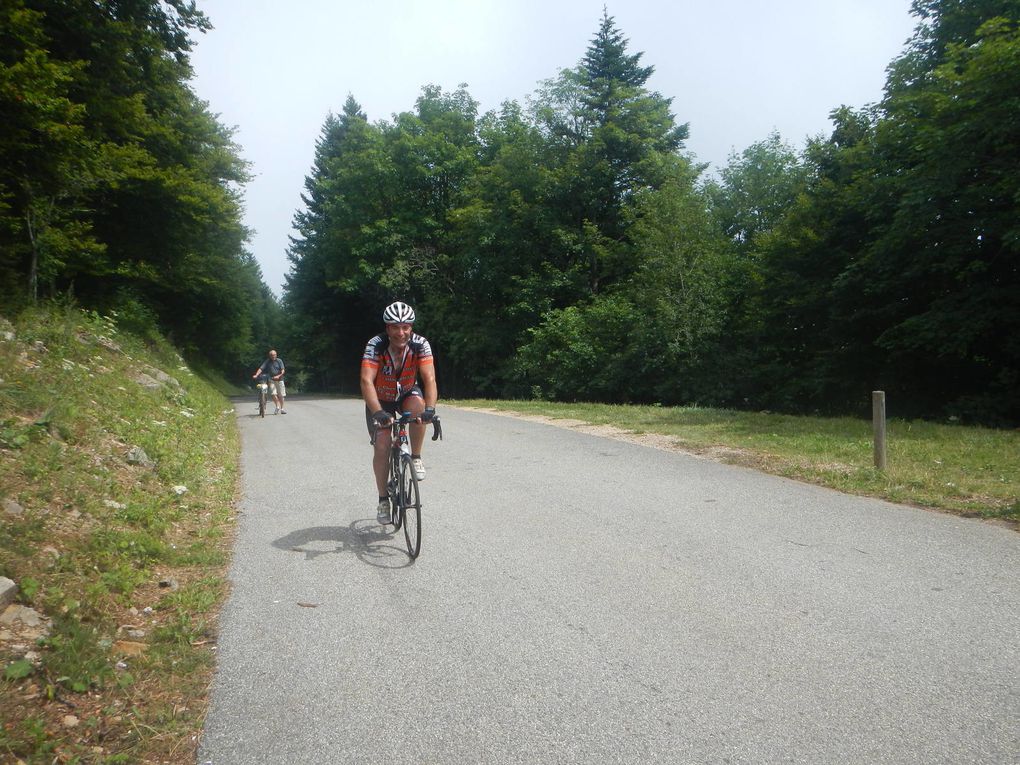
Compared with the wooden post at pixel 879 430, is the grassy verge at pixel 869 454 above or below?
below

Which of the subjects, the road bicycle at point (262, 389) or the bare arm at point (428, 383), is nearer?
the bare arm at point (428, 383)

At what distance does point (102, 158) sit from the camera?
1573 centimetres

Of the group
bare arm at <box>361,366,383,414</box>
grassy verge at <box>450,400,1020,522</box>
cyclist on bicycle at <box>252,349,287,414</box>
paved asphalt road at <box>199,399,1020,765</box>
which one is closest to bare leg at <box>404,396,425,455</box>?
bare arm at <box>361,366,383,414</box>

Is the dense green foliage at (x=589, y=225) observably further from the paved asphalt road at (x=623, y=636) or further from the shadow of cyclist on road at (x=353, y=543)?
the paved asphalt road at (x=623, y=636)

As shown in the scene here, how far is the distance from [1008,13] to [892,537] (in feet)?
60.1

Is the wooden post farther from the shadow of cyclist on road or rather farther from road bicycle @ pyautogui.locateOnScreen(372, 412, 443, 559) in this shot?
the shadow of cyclist on road

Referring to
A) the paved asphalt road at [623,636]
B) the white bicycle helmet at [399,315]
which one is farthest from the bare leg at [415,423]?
the paved asphalt road at [623,636]

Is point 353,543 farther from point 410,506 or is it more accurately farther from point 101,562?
point 101,562

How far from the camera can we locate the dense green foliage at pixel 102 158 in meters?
11.4

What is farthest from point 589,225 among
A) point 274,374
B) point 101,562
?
point 101,562

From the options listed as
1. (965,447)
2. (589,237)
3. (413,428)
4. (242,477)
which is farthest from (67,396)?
(589,237)

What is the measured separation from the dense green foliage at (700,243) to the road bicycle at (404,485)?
1517 centimetres

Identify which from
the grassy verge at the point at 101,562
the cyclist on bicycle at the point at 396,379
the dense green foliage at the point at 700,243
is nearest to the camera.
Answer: the grassy verge at the point at 101,562

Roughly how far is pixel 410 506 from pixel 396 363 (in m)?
1.24
